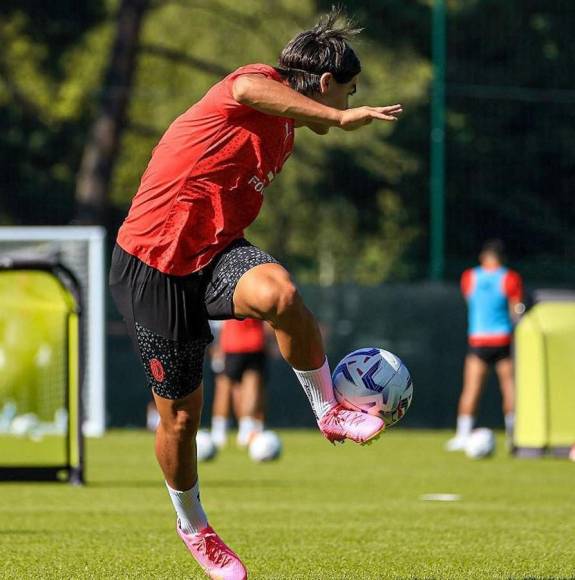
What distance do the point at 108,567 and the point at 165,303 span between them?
1.63m

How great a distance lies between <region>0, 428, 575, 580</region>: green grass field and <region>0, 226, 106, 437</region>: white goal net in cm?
440

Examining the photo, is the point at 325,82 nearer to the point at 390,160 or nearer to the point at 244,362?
the point at 244,362

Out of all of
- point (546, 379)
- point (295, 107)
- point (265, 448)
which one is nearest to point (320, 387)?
point (295, 107)

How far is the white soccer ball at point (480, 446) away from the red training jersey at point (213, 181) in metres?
9.38

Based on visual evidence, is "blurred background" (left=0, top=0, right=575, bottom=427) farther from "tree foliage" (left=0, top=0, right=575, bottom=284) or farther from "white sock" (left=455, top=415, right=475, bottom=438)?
"white sock" (left=455, top=415, right=475, bottom=438)

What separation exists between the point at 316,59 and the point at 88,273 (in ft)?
48.9

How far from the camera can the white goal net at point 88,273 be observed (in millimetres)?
19453

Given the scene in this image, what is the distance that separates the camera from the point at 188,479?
6.25 m

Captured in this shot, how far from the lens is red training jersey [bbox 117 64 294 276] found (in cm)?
588

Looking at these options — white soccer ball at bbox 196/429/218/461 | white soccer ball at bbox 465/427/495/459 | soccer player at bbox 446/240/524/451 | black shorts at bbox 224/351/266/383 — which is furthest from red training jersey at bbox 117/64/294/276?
soccer player at bbox 446/240/524/451

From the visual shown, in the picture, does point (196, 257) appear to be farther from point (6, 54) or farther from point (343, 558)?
point (6, 54)

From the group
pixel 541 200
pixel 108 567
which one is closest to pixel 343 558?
pixel 108 567

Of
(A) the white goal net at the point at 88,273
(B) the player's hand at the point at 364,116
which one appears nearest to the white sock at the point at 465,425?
(A) the white goal net at the point at 88,273

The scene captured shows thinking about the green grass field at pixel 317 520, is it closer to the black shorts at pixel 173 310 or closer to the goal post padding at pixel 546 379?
the goal post padding at pixel 546 379
